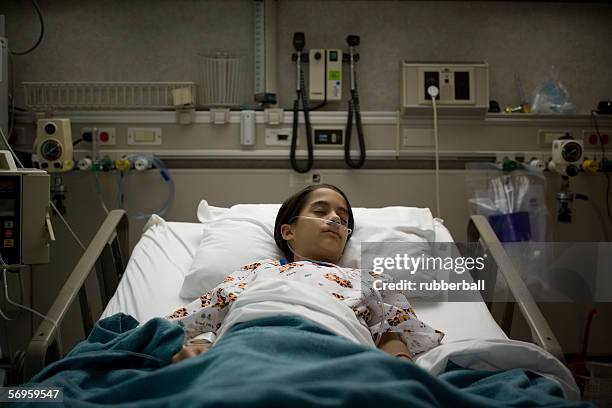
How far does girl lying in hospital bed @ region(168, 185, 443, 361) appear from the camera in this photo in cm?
146

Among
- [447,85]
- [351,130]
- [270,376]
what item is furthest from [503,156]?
[270,376]

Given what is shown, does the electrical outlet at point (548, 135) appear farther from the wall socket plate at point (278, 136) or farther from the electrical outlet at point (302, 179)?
the wall socket plate at point (278, 136)

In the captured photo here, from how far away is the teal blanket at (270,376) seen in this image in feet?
3.35

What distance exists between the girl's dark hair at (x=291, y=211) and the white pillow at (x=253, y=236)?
1.4 inches

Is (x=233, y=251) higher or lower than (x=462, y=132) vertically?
lower

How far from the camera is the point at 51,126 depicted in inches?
101

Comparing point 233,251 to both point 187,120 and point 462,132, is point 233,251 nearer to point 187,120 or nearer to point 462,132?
point 187,120

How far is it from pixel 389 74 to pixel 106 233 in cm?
168

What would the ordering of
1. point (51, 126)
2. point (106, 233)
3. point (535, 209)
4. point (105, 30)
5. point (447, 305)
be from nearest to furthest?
point (447, 305) < point (106, 233) < point (51, 126) < point (535, 209) < point (105, 30)

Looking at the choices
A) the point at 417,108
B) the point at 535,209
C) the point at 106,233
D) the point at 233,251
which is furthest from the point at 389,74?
the point at 106,233

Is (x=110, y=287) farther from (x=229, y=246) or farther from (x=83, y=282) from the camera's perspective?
(x=229, y=246)

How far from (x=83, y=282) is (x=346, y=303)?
2.90ft

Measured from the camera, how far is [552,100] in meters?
3.04

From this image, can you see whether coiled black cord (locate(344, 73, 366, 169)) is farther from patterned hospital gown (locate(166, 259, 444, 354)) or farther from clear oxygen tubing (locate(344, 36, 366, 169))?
patterned hospital gown (locate(166, 259, 444, 354))
